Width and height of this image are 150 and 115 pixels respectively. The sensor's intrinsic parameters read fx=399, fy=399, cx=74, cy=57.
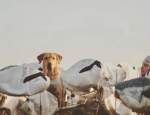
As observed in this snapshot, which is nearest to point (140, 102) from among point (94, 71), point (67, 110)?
point (94, 71)

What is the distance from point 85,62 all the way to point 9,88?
1.29 m

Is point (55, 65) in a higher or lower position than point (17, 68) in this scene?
lower

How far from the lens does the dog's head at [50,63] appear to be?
9852 millimetres

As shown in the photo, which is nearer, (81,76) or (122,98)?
(122,98)

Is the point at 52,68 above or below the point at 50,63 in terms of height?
below

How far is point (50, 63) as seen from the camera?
32.8ft

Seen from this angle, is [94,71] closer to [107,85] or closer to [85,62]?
[85,62]

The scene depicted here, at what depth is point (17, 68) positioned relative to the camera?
6234mm

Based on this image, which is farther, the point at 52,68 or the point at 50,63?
the point at 50,63

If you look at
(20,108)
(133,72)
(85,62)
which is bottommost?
(20,108)

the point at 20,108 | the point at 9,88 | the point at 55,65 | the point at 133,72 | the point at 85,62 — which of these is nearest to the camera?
the point at 9,88

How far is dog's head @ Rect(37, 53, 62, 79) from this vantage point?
32.3 ft

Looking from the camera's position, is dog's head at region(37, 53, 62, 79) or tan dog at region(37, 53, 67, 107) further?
dog's head at region(37, 53, 62, 79)

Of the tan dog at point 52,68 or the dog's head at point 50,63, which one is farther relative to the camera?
the dog's head at point 50,63
